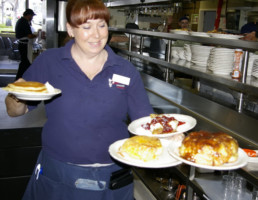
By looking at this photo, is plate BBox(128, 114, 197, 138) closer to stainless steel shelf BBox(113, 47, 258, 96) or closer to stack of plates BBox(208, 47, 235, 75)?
stainless steel shelf BBox(113, 47, 258, 96)

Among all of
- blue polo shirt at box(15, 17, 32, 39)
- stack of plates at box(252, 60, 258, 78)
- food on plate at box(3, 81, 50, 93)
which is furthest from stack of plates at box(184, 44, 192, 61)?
blue polo shirt at box(15, 17, 32, 39)

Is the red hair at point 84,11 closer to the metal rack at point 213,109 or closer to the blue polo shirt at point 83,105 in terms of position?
the blue polo shirt at point 83,105

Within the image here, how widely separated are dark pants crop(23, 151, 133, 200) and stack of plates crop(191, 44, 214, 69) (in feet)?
4.46

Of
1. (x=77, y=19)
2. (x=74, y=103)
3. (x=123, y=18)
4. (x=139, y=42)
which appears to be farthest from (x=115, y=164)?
(x=123, y=18)

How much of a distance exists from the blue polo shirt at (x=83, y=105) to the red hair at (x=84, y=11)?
0.22 m

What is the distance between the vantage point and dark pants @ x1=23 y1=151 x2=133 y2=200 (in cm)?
170

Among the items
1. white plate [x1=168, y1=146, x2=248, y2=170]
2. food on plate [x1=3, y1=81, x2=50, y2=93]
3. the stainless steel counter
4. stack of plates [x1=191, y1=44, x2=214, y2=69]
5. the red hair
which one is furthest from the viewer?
stack of plates [x1=191, y1=44, x2=214, y2=69]

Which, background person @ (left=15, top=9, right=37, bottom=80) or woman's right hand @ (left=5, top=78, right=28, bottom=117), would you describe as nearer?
woman's right hand @ (left=5, top=78, right=28, bottom=117)

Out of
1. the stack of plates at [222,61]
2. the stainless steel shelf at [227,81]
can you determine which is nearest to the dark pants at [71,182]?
the stainless steel shelf at [227,81]

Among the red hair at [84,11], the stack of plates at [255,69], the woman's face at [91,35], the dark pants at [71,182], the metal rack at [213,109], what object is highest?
the red hair at [84,11]

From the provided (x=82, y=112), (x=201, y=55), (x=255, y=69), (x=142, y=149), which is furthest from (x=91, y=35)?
(x=201, y=55)

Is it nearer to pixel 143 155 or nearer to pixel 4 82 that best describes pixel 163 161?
pixel 143 155

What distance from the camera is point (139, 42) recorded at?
4184 millimetres

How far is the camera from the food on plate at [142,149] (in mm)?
1294
